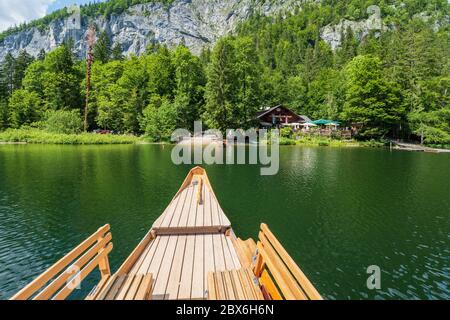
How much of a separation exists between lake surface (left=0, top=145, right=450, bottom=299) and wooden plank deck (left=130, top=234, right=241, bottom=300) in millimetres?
2815

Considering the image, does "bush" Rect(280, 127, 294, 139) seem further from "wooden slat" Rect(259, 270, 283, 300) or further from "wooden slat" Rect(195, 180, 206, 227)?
"wooden slat" Rect(259, 270, 283, 300)

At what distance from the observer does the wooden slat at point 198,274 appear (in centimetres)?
625

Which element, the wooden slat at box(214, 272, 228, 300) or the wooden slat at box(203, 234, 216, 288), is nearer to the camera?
the wooden slat at box(214, 272, 228, 300)

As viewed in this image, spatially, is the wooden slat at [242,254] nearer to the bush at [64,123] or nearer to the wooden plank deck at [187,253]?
the wooden plank deck at [187,253]

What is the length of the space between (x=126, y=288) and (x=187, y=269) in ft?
5.66

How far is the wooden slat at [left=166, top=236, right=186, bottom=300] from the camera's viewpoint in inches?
246

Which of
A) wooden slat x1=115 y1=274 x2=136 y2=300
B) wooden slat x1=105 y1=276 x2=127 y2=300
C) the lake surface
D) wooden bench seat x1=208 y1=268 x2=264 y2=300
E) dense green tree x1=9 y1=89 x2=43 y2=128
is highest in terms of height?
dense green tree x1=9 y1=89 x2=43 y2=128

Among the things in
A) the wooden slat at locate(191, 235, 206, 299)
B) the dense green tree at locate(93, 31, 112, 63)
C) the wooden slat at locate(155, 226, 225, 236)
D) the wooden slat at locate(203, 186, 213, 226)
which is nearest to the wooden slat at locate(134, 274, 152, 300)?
the wooden slat at locate(191, 235, 206, 299)

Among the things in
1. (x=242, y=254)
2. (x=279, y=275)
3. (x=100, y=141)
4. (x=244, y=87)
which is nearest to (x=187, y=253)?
(x=242, y=254)

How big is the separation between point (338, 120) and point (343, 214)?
211 ft

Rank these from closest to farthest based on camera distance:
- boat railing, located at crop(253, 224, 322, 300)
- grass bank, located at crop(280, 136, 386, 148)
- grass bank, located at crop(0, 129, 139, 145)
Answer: boat railing, located at crop(253, 224, 322, 300) → grass bank, located at crop(0, 129, 139, 145) → grass bank, located at crop(280, 136, 386, 148)

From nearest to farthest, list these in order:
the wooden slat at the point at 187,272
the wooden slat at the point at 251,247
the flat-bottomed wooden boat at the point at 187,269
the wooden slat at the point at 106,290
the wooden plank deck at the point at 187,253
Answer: the flat-bottomed wooden boat at the point at 187,269 < the wooden slat at the point at 106,290 < the wooden slat at the point at 187,272 < the wooden plank deck at the point at 187,253 < the wooden slat at the point at 251,247

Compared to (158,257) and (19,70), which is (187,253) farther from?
(19,70)

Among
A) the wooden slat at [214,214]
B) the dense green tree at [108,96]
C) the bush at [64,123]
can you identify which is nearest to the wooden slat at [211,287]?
the wooden slat at [214,214]
